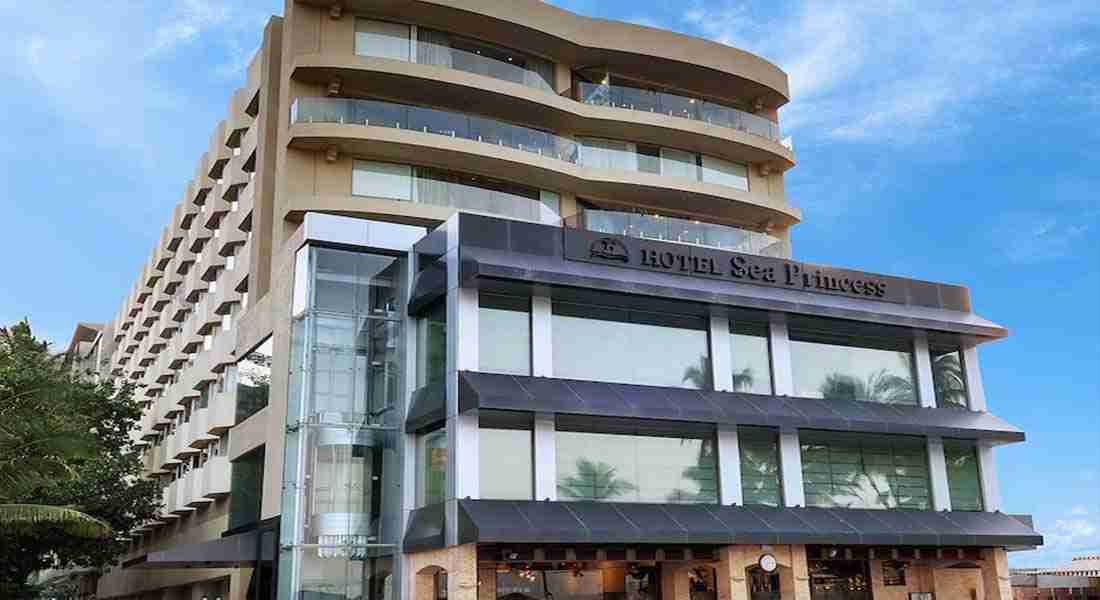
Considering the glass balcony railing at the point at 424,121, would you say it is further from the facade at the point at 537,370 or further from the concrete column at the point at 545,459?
the concrete column at the point at 545,459

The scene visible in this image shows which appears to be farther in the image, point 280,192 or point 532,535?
point 280,192

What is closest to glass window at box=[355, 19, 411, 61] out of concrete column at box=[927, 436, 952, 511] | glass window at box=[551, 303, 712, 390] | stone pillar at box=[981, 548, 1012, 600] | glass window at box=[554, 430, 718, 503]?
glass window at box=[551, 303, 712, 390]

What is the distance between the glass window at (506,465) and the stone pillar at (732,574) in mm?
5516

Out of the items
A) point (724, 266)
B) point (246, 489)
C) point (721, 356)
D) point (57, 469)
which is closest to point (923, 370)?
point (721, 356)

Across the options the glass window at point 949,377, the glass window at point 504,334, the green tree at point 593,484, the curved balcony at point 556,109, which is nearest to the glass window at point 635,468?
the green tree at point 593,484

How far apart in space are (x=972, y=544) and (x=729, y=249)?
11034 millimetres

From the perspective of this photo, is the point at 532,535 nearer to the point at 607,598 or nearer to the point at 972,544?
the point at 607,598

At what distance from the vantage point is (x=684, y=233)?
34.5 meters

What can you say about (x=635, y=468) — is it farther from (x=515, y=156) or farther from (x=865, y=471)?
(x=515, y=156)

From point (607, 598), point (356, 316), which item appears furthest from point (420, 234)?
point (607, 598)

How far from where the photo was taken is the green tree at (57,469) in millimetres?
27188

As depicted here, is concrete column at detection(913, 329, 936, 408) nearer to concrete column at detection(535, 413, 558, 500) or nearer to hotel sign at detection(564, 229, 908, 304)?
hotel sign at detection(564, 229, 908, 304)

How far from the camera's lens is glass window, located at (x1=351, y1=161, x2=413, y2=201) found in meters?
37.8

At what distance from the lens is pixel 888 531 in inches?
1190
